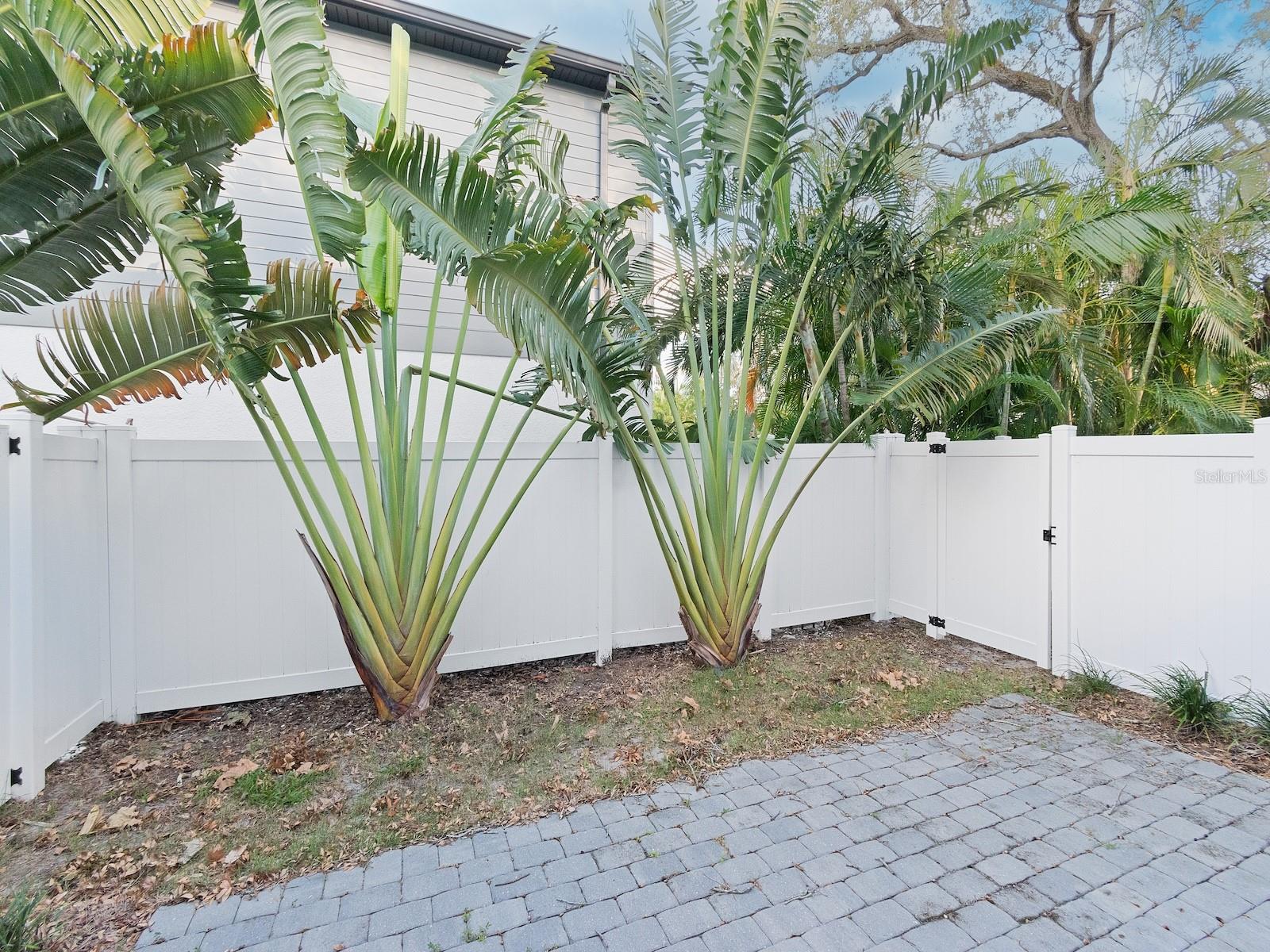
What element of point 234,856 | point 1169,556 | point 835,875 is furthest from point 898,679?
point 234,856

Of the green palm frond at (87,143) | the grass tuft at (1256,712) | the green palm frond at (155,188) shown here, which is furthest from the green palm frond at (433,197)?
the grass tuft at (1256,712)

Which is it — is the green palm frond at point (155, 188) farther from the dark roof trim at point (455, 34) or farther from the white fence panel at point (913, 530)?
the white fence panel at point (913, 530)

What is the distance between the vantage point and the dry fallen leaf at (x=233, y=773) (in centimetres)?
284

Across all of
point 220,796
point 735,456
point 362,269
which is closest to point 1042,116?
point 735,456

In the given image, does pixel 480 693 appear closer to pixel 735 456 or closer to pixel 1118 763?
pixel 735 456

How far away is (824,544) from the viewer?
5289mm

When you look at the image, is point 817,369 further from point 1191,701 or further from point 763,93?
point 1191,701

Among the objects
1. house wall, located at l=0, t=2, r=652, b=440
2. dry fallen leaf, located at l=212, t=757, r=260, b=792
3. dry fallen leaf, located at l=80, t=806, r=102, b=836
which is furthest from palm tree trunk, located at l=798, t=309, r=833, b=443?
dry fallen leaf, located at l=80, t=806, r=102, b=836

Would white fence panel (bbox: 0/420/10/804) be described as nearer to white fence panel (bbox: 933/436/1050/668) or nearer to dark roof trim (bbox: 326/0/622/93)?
dark roof trim (bbox: 326/0/622/93)

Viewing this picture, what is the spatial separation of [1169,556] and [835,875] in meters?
3.03

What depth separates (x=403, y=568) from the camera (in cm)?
341

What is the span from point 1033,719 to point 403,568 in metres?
3.76

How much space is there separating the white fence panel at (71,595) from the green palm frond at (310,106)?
172 cm

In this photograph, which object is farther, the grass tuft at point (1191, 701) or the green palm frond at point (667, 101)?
the green palm frond at point (667, 101)
